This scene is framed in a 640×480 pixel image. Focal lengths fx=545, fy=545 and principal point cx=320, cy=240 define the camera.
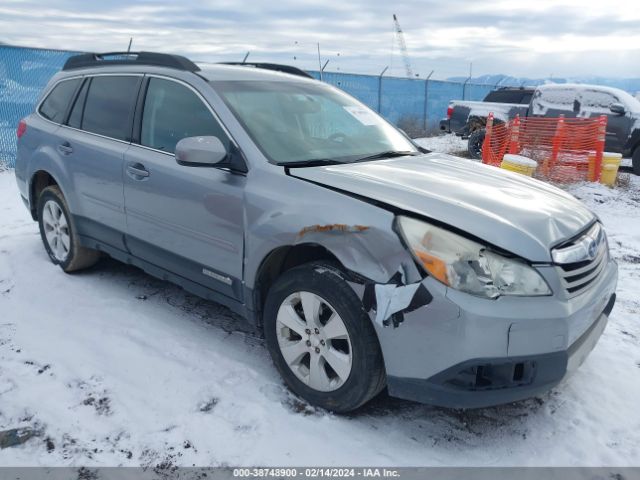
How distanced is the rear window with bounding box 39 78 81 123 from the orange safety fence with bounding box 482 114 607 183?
7.94m

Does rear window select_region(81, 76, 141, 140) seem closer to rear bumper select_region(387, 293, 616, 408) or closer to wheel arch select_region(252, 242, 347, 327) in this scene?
wheel arch select_region(252, 242, 347, 327)

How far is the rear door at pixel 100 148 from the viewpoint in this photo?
3951 millimetres

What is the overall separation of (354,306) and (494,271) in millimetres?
653

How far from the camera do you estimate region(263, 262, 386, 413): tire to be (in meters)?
2.58

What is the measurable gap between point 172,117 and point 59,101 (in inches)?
69.8

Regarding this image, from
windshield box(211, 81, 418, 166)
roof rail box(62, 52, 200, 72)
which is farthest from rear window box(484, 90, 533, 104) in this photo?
roof rail box(62, 52, 200, 72)

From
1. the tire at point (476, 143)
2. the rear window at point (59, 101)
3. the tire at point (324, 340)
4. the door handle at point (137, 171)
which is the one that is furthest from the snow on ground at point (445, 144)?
the tire at point (324, 340)

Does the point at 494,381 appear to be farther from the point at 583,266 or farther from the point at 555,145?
the point at 555,145

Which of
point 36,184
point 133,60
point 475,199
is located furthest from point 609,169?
point 36,184

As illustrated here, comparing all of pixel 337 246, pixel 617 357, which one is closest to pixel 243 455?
pixel 337 246

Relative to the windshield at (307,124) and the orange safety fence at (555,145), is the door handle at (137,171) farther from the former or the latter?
the orange safety fence at (555,145)

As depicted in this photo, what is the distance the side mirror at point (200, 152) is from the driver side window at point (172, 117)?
0.61ft

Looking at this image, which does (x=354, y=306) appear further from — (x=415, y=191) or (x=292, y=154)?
(x=292, y=154)

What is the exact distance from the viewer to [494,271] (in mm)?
2396
